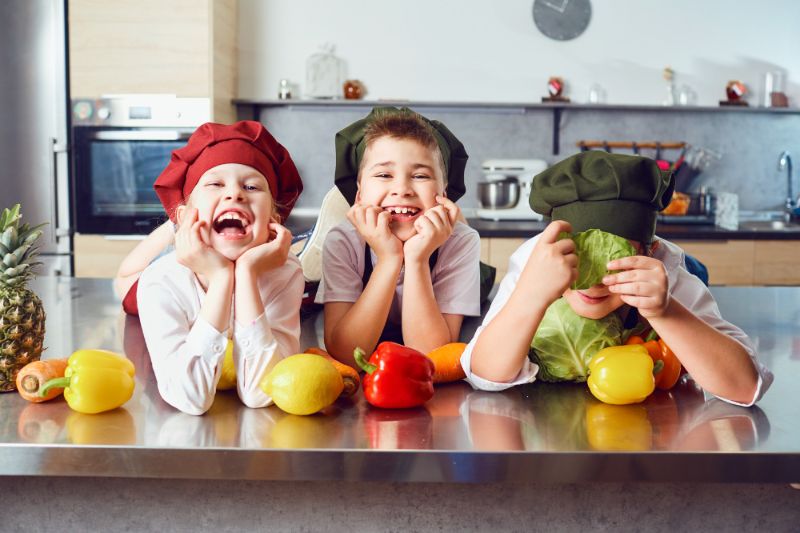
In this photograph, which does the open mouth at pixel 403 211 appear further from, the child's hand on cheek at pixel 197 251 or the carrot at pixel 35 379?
the carrot at pixel 35 379

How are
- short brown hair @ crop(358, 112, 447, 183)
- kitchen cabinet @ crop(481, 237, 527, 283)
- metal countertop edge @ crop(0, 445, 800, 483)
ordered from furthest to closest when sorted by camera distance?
kitchen cabinet @ crop(481, 237, 527, 283) → short brown hair @ crop(358, 112, 447, 183) → metal countertop edge @ crop(0, 445, 800, 483)

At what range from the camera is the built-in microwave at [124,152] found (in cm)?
396

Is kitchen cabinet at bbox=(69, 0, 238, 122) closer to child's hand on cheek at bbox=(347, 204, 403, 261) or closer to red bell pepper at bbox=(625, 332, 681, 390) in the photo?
child's hand on cheek at bbox=(347, 204, 403, 261)

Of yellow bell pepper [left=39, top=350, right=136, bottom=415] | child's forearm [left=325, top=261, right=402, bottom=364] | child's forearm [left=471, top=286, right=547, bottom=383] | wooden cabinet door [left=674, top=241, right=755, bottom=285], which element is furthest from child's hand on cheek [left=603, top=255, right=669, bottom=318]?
wooden cabinet door [left=674, top=241, right=755, bottom=285]

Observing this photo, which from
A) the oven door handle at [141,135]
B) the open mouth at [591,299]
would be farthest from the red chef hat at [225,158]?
the oven door handle at [141,135]

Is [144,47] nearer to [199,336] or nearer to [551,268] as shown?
[199,336]

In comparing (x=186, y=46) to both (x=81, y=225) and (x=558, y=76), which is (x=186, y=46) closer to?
(x=81, y=225)

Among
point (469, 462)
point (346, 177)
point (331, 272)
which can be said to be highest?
point (346, 177)

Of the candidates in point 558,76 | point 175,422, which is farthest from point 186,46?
point 175,422

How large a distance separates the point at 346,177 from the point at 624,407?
76 cm

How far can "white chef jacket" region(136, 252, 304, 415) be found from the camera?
112cm

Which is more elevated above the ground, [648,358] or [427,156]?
[427,156]

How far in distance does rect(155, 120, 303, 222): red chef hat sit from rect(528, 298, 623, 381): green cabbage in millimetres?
493

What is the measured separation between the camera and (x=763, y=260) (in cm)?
390
